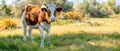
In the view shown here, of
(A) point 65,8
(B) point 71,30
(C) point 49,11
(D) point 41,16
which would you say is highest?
(C) point 49,11

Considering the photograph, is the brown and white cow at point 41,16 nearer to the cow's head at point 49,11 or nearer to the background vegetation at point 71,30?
the cow's head at point 49,11

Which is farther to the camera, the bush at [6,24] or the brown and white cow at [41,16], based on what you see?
the bush at [6,24]

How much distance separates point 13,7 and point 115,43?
130 feet

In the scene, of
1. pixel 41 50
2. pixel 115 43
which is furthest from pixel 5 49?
pixel 115 43

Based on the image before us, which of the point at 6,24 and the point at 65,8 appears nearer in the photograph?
the point at 6,24

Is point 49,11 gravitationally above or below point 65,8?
above

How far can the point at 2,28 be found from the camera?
25453 mm

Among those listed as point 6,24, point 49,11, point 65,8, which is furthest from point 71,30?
point 65,8

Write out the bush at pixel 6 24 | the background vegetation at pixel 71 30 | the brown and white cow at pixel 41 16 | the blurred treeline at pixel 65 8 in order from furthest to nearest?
the blurred treeline at pixel 65 8 < the bush at pixel 6 24 < the brown and white cow at pixel 41 16 < the background vegetation at pixel 71 30

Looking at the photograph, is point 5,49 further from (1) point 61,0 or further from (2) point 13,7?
(1) point 61,0

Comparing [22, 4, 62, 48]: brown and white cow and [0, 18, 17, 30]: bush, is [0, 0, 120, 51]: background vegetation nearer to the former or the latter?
[0, 18, 17, 30]: bush

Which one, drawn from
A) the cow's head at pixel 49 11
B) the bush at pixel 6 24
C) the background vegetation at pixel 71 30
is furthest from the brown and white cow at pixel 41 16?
the bush at pixel 6 24

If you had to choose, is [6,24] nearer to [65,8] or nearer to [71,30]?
[71,30]

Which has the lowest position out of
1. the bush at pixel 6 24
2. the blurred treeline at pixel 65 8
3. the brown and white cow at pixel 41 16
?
the blurred treeline at pixel 65 8
